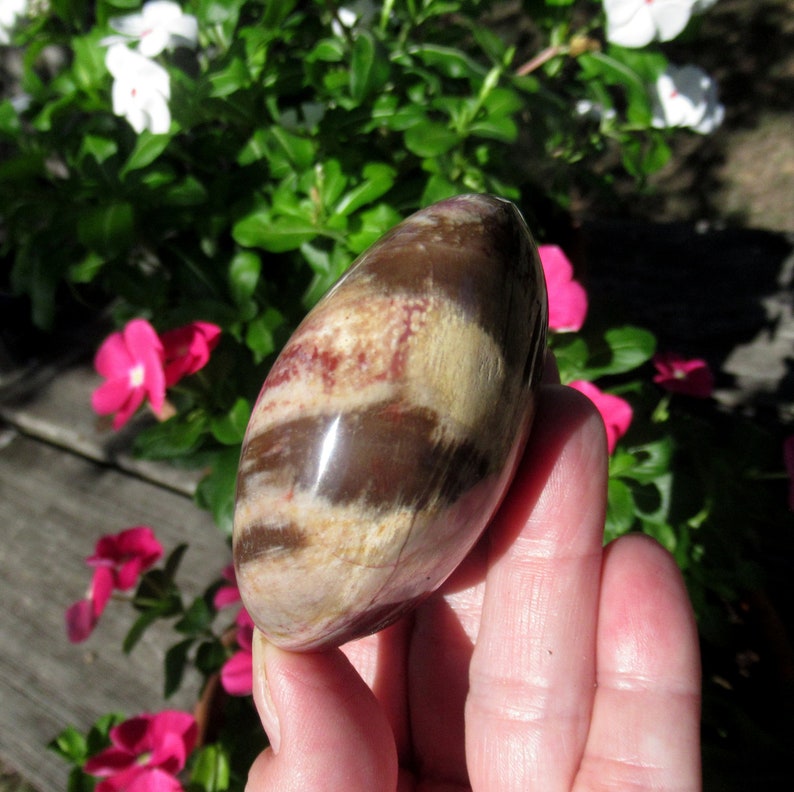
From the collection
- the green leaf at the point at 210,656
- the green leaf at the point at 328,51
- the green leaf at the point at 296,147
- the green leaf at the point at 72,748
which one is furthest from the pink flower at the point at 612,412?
the green leaf at the point at 72,748

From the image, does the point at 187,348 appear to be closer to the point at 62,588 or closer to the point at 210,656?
the point at 210,656

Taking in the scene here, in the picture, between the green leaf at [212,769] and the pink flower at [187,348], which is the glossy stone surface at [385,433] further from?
the green leaf at [212,769]

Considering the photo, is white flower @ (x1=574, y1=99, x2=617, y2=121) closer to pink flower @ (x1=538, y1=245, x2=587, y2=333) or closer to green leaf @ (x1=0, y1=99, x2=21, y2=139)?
pink flower @ (x1=538, y1=245, x2=587, y2=333)

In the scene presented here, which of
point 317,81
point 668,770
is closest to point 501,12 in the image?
point 317,81

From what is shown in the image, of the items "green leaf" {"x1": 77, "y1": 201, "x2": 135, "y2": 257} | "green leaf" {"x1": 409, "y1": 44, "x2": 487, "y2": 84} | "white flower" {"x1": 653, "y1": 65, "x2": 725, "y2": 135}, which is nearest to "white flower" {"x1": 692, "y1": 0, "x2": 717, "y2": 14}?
"white flower" {"x1": 653, "y1": 65, "x2": 725, "y2": 135}

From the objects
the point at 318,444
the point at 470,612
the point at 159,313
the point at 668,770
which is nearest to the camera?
the point at 318,444

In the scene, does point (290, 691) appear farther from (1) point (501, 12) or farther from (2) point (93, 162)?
(1) point (501, 12)
